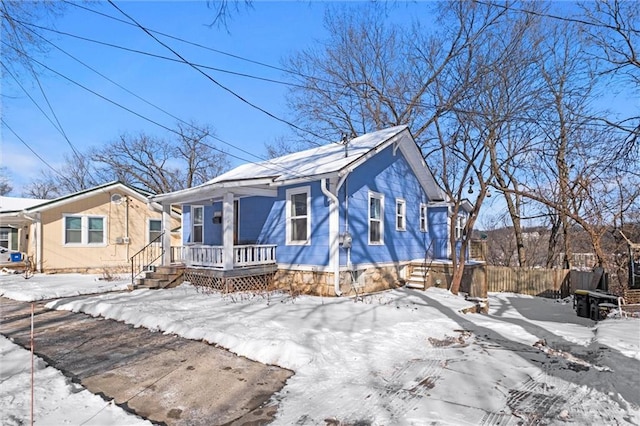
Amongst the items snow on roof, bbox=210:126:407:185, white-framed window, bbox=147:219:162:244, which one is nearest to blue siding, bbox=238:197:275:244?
snow on roof, bbox=210:126:407:185

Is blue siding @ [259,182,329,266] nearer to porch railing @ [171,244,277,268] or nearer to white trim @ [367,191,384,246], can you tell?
porch railing @ [171,244,277,268]

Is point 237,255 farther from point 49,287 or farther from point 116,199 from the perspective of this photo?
point 116,199

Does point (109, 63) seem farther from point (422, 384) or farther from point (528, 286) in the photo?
point (528, 286)

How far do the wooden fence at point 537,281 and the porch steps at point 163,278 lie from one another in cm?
1439

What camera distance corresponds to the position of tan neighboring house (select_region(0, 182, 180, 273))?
52.9ft

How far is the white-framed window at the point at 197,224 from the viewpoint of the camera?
1496cm

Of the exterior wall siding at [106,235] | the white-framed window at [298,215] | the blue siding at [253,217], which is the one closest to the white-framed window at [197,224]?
the blue siding at [253,217]

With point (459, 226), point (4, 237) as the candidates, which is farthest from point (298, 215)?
point (4, 237)

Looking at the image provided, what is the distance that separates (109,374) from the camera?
4727 millimetres

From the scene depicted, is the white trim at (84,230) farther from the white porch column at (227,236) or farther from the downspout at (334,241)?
the downspout at (334,241)

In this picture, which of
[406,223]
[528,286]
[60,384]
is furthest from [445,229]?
[60,384]

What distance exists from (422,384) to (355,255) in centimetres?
693

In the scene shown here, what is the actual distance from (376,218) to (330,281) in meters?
2.93

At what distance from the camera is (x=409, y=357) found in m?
5.49
